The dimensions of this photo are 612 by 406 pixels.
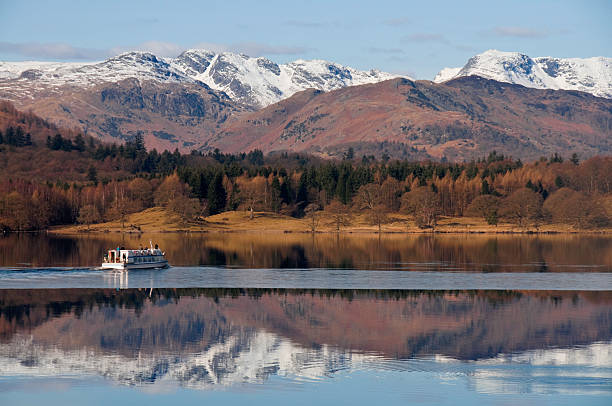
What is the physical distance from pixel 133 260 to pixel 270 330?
63884 millimetres

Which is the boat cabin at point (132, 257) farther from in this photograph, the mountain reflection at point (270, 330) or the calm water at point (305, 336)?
the mountain reflection at point (270, 330)

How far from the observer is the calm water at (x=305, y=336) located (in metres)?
52.0

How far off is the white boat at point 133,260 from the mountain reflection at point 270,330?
29166 millimetres

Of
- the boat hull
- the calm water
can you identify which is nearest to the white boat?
the boat hull

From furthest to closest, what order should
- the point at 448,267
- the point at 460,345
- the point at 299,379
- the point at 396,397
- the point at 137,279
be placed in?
the point at 448,267
the point at 137,279
the point at 460,345
the point at 299,379
the point at 396,397

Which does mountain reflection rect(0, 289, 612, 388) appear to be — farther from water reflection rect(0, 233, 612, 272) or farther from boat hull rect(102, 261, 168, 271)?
water reflection rect(0, 233, 612, 272)

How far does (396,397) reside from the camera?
1966 inches

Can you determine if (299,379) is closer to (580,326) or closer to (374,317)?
(374,317)

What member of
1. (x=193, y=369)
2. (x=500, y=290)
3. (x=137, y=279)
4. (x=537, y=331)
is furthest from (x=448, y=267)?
(x=193, y=369)

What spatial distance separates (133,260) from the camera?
13112 centimetres

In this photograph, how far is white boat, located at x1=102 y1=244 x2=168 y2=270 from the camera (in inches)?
5025

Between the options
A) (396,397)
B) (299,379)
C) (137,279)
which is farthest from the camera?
(137,279)

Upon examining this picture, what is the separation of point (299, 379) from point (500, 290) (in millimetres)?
51729

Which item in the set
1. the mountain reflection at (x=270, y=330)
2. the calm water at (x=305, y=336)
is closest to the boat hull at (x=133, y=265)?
the calm water at (x=305, y=336)
